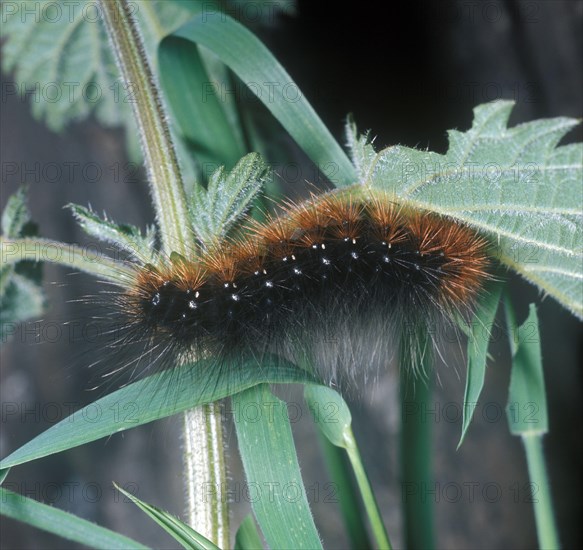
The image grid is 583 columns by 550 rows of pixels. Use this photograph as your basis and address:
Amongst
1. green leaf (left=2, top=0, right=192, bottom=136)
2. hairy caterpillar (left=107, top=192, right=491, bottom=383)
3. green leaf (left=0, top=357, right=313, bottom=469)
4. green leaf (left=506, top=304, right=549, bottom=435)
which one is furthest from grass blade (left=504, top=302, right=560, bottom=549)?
green leaf (left=2, top=0, right=192, bottom=136)

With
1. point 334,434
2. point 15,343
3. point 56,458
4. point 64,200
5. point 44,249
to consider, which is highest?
point 64,200

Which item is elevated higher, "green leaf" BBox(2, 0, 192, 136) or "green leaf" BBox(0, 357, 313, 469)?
"green leaf" BBox(2, 0, 192, 136)

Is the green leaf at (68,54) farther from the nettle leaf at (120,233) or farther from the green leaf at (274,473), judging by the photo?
the green leaf at (274,473)

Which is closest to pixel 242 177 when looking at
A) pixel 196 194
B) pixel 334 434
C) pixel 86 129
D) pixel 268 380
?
pixel 196 194

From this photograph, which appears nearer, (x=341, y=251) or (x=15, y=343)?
(x=341, y=251)

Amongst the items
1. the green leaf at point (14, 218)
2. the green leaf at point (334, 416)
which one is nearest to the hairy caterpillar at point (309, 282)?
the green leaf at point (334, 416)

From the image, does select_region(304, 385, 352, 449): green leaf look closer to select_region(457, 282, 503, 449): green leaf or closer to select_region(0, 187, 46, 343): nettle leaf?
select_region(457, 282, 503, 449): green leaf

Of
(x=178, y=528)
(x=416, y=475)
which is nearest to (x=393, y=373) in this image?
(x=416, y=475)

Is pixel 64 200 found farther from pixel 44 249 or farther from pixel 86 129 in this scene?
pixel 44 249

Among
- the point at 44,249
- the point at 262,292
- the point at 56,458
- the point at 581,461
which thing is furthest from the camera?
the point at 56,458
